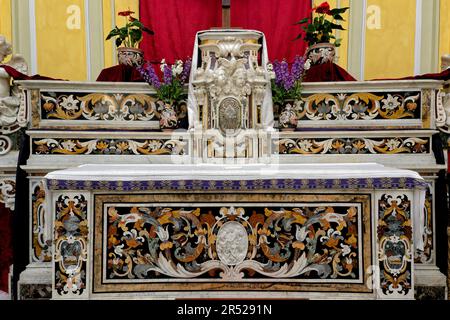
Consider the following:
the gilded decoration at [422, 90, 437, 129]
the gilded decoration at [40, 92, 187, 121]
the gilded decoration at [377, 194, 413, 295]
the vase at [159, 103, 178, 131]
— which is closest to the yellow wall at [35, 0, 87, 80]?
the gilded decoration at [40, 92, 187, 121]

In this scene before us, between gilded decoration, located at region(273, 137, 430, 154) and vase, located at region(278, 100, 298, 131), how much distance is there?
92 mm

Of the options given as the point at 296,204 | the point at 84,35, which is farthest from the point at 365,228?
the point at 84,35

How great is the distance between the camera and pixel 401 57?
14.3 ft

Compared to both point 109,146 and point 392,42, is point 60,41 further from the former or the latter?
point 392,42

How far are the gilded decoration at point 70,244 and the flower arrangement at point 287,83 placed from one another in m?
1.52

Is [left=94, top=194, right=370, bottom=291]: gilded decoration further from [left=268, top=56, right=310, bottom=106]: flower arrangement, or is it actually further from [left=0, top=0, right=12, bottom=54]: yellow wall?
[left=0, top=0, right=12, bottom=54]: yellow wall

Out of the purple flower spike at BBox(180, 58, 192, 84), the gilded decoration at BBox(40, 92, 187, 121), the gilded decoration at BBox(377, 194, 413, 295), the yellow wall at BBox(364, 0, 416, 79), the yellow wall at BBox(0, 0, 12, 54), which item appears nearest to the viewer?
the gilded decoration at BBox(377, 194, 413, 295)

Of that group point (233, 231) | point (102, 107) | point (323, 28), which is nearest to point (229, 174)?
point (233, 231)

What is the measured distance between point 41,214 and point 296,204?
175cm

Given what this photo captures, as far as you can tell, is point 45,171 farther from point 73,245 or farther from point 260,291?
point 260,291

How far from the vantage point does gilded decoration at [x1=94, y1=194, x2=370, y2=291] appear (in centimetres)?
243

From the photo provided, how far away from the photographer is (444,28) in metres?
4.30

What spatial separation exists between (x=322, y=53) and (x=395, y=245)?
5.34 ft

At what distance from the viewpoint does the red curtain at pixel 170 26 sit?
4.30 metres
